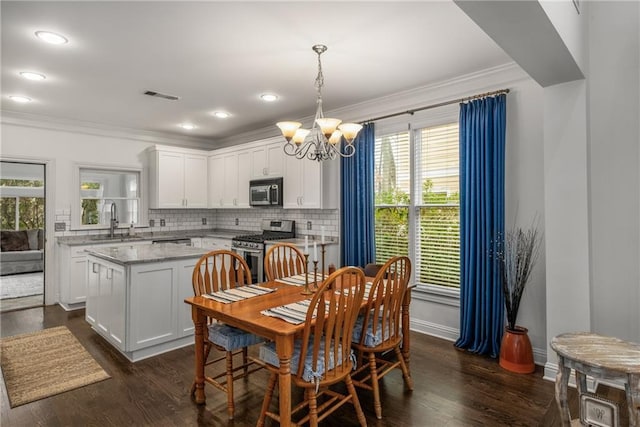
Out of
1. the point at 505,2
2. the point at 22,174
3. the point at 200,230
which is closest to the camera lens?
the point at 505,2

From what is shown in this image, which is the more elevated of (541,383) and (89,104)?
(89,104)

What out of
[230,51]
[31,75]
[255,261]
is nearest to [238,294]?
[230,51]

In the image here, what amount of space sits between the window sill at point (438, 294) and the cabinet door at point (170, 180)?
4.15 meters

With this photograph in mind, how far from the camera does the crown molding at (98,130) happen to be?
4.83 metres

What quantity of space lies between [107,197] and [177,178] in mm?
1096

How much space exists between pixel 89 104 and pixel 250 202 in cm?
243

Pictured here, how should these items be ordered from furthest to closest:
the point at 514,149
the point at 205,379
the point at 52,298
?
1. the point at 52,298
2. the point at 514,149
3. the point at 205,379

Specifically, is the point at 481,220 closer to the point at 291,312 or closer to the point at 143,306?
the point at 291,312

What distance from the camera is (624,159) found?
2584 millimetres

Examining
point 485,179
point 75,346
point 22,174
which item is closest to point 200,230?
point 75,346

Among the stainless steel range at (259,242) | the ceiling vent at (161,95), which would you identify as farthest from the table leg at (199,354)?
the ceiling vent at (161,95)

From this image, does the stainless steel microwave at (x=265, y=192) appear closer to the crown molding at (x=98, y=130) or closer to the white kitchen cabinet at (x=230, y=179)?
the white kitchen cabinet at (x=230, y=179)

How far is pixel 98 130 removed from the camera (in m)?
5.47

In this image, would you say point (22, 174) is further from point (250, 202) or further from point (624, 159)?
point (624, 159)
